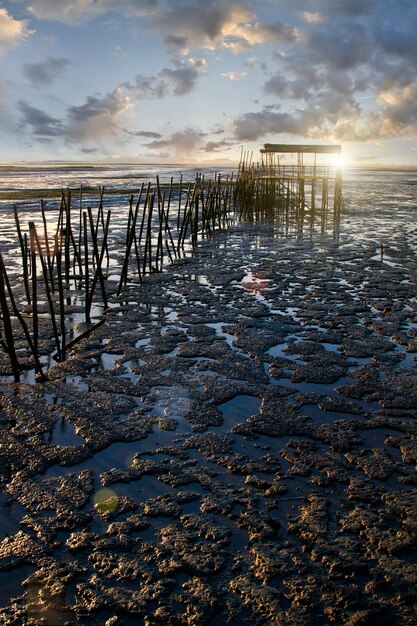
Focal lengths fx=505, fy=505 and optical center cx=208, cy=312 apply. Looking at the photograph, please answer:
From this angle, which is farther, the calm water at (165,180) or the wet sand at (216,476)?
the calm water at (165,180)

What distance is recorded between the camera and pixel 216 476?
358cm

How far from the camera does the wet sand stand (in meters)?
2.59

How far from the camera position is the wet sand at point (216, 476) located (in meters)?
2.59

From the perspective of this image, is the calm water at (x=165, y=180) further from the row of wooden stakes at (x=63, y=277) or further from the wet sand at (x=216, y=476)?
the wet sand at (x=216, y=476)

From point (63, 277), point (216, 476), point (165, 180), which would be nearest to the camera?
point (216, 476)

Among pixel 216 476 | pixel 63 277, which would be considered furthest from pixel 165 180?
pixel 216 476

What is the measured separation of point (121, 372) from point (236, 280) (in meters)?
4.63

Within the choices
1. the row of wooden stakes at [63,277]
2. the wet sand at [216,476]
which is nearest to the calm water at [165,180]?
the row of wooden stakes at [63,277]

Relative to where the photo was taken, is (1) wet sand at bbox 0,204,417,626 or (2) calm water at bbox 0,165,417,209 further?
(2) calm water at bbox 0,165,417,209

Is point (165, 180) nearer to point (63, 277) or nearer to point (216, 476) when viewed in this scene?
point (63, 277)

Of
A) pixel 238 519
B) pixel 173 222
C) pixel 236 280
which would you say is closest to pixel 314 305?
pixel 236 280

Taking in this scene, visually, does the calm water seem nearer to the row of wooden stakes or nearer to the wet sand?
the row of wooden stakes

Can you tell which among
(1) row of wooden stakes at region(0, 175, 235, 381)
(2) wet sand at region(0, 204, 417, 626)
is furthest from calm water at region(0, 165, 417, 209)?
(2) wet sand at region(0, 204, 417, 626)

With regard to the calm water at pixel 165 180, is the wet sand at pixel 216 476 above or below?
below
